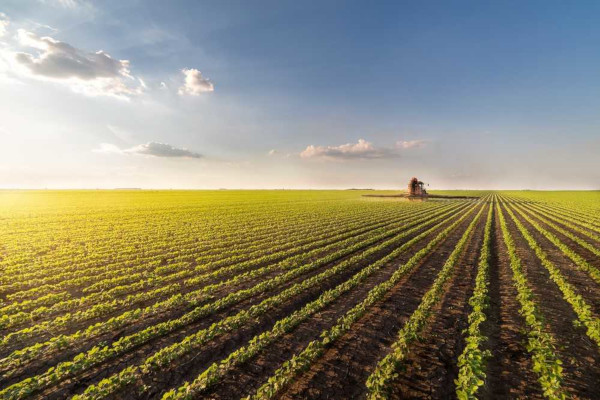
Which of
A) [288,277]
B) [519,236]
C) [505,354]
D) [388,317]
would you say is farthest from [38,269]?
[519,236]

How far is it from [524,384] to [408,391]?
290 cm

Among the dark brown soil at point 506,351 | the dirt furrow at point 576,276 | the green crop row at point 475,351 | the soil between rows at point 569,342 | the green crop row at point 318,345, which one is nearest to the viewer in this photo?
the green crop row at point 475,351

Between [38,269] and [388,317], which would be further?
[38,269]

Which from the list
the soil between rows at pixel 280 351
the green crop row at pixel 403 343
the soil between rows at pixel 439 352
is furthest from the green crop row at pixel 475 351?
the soil between rows at pixel 280 351

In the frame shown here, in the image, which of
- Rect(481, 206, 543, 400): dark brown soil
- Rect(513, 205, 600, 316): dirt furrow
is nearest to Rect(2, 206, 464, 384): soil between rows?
Rect(481, 206, 543, 400): dark brown soil

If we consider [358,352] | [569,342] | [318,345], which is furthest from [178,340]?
[569,342]

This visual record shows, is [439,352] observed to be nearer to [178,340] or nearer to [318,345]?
[318,345]

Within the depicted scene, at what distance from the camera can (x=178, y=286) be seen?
42.7ft

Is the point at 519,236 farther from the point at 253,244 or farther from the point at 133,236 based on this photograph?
the point at 133,236

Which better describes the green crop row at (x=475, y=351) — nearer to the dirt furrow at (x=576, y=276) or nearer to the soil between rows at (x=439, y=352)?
the soil between rows at (x=439, y=352)

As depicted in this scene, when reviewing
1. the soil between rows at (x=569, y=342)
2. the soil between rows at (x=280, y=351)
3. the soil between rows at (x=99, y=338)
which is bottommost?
the soil between rows at (x=99, y=338)

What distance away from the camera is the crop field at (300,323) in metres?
6.64

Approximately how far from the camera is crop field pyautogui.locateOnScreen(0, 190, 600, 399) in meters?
6.64

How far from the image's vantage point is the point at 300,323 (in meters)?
9.57
